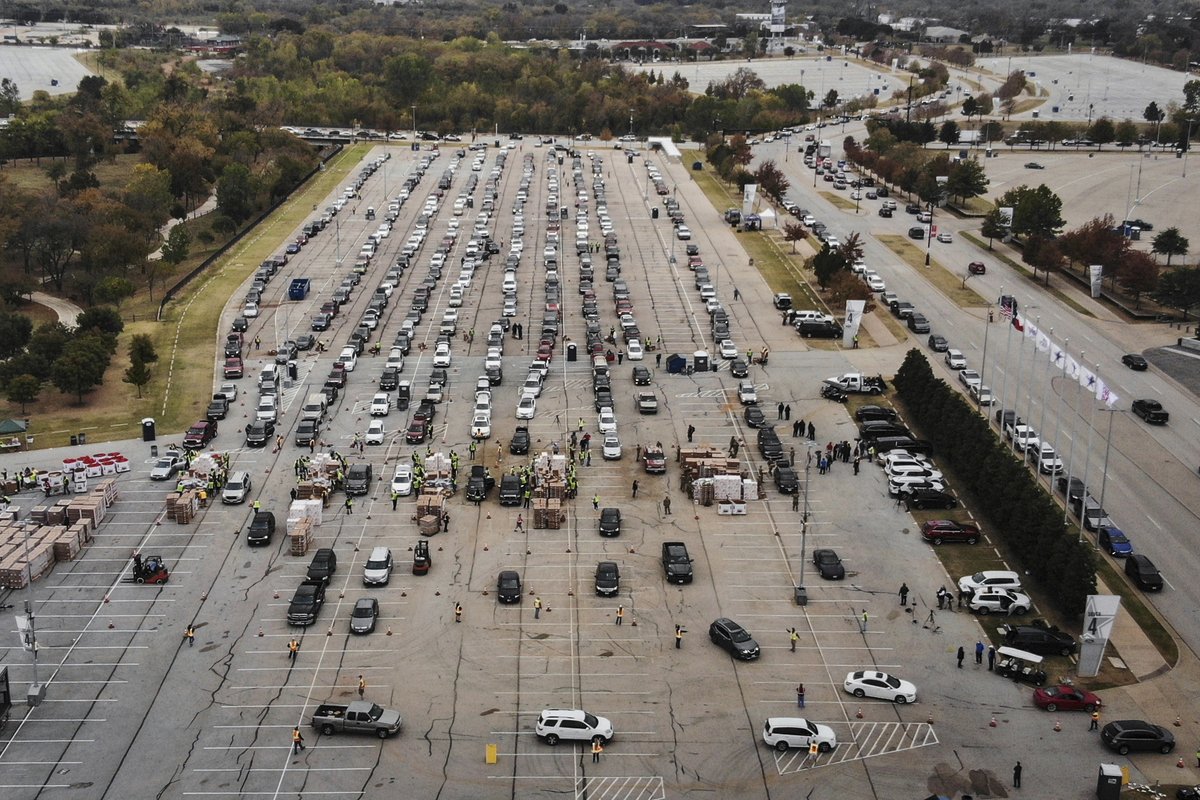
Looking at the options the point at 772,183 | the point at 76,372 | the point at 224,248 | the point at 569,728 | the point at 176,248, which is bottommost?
the point at 569,728

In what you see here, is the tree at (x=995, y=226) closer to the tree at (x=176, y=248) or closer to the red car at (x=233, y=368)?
the red car at (x=233, y=368)

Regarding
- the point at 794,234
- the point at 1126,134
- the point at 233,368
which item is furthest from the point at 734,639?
the point at 1126,134

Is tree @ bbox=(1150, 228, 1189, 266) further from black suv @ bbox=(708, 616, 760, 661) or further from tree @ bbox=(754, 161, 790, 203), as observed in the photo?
black suv @ bbox=(708, 616, 760, 661)

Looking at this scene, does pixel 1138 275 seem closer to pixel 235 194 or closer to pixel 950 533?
pixel 950 533

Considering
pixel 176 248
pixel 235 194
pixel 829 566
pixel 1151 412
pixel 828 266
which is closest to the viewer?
pixel 829 566

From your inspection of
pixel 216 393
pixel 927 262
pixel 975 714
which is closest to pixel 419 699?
pixel 975 714
